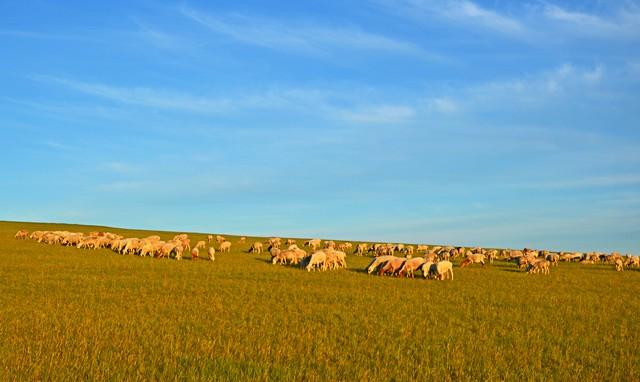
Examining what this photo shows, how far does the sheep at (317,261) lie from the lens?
109 feet

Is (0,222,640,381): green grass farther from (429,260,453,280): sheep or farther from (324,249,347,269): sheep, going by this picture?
(324,249,347,269): sheep

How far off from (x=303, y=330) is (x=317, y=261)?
19.9 meters

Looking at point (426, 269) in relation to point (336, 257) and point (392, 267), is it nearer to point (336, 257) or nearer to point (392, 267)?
point (392, 267)

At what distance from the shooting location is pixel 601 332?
15.5 m

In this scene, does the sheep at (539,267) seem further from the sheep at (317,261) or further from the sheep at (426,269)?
the sheep at (317,261)

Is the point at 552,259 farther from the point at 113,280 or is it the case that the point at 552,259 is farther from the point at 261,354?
the point at 261,354

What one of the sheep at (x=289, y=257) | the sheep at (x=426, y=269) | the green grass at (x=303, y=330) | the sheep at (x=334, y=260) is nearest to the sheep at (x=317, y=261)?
the sheep at (x=334, y=260)

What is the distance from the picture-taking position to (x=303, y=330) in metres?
13.7

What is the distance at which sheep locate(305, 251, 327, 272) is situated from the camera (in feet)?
109

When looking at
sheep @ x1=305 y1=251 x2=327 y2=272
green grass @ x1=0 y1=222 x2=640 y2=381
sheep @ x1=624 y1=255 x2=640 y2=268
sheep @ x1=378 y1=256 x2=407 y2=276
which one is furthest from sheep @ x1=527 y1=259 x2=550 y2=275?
sheep @ x1=624 y1=255 x2=640 y2=268

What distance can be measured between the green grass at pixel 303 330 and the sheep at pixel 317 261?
7.13 m

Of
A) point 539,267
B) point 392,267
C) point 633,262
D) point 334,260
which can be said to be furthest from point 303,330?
point 633,262

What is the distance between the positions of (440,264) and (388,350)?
18.5m

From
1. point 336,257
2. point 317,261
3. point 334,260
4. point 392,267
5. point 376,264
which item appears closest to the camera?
point 392,267
